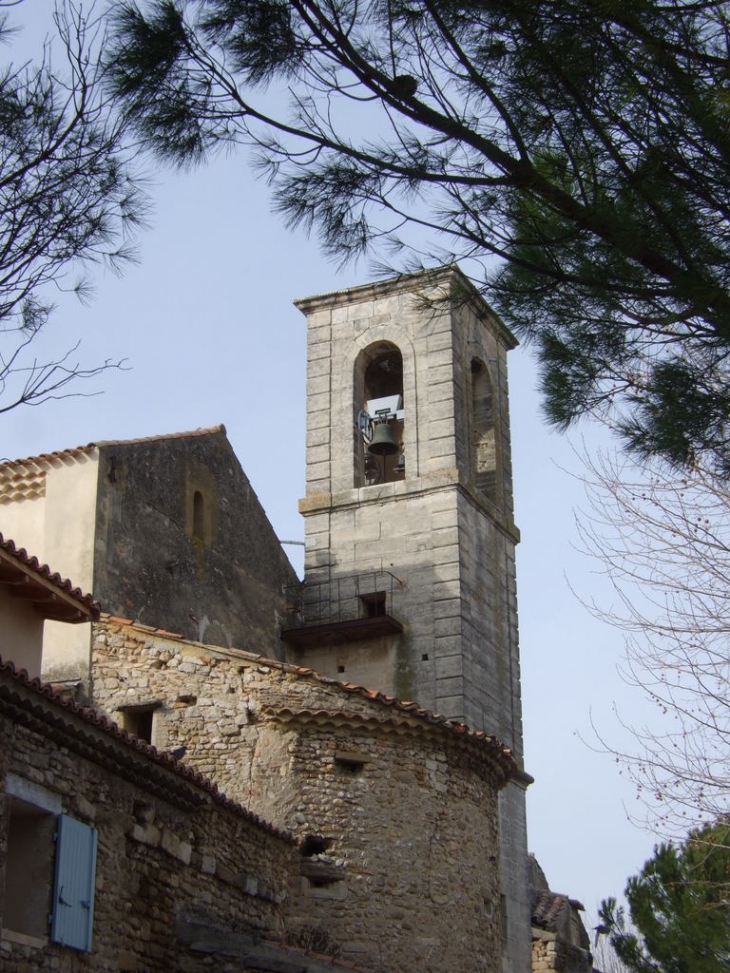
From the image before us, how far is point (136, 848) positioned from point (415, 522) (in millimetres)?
10980

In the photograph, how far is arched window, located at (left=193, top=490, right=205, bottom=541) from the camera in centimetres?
2092

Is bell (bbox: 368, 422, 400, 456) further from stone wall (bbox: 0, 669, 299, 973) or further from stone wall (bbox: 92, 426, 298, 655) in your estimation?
stone wall (bbox: 0, 669, 299, 973)

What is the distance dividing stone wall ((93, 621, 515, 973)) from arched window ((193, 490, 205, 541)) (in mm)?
3960

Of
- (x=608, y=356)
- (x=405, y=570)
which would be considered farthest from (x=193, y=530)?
(x=608, y=356)

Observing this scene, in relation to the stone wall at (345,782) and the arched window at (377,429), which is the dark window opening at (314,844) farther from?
the arched window at (377,429)

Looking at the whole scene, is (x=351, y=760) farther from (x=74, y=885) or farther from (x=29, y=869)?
(x=29, y=869)

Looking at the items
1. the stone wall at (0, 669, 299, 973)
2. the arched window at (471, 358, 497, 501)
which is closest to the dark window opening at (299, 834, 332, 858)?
the stone wall at (0, 669, 299, 973)

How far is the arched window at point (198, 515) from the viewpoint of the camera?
2092 cm

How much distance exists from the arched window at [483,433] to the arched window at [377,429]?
1196mm

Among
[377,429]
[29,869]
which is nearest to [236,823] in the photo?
[29,869]

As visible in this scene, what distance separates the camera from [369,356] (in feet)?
83.0

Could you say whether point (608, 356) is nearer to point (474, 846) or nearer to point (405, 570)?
point (474, 846)

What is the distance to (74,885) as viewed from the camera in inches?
475

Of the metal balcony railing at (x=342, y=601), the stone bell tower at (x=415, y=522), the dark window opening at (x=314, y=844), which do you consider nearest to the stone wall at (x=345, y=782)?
the dark window opening at (x=314, y=844)
